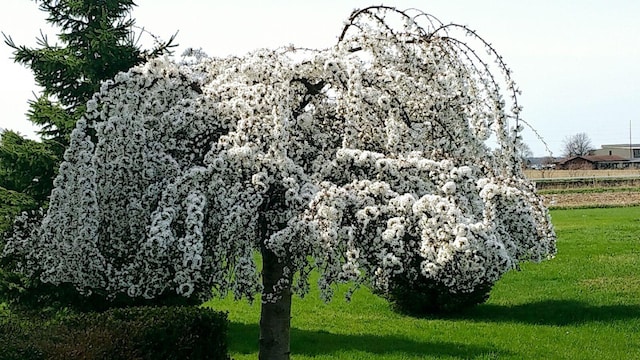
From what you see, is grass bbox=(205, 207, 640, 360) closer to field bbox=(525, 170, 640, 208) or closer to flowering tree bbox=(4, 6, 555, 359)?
flowering tree bbox=(4, 6, 555, 359)

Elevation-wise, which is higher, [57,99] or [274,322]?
[57,99]

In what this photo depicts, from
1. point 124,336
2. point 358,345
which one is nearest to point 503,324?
point 358,345

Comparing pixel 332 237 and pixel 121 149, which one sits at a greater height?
pixel 121 149

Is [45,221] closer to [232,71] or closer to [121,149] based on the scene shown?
[121,149]

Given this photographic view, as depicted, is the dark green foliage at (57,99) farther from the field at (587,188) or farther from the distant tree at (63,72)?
the field at (587,188)

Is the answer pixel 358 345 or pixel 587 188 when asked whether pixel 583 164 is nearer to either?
pixel 587 188

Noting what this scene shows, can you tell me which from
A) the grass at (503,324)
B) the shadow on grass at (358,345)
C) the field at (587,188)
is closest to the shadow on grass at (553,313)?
the grass at (503,324)

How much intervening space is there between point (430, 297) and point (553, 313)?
77.1 inches

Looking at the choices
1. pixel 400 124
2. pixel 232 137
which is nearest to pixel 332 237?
pixel 232 137

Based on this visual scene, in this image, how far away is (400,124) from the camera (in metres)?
6.55

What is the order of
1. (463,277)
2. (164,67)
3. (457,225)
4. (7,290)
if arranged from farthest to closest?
(7,290)
(164,67)
(463,277)
(457,225)

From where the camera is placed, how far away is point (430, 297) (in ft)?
40.5

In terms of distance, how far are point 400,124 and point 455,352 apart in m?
4.16

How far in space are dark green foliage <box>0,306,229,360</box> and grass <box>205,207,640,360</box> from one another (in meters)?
3.06
